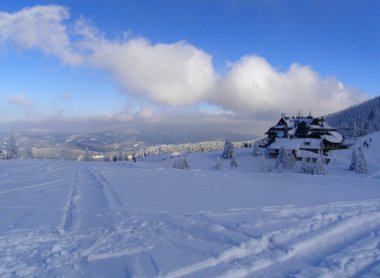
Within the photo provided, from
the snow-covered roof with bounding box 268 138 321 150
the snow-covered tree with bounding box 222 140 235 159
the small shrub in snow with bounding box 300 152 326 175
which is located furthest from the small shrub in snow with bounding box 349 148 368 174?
the snow-covered tree with bounding box 222 140 235 159

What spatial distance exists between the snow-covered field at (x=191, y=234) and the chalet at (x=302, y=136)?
50.4 meters

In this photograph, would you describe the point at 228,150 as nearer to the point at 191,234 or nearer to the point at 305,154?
the point at 305,154

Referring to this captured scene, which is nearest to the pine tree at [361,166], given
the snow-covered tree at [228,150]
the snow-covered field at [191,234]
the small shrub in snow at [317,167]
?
the small shrub in snow at [317,167]

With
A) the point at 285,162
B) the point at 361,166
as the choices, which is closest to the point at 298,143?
the point at 285,162

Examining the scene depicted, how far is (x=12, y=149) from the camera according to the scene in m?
66.8

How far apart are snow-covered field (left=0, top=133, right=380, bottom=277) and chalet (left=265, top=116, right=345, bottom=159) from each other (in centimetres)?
5042

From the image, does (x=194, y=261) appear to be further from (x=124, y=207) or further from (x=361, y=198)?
(x=361, y=198)

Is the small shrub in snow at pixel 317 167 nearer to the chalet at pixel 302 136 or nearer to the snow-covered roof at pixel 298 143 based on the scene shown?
the chalet at pixel 302 136

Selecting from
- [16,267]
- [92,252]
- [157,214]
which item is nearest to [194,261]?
[92,252]

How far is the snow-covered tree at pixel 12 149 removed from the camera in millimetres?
66125

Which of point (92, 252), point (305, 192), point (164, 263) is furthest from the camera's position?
point (305, 192)

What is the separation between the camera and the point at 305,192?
54.7 feet

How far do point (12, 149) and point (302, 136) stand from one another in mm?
56784

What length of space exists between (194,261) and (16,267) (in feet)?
12.0
